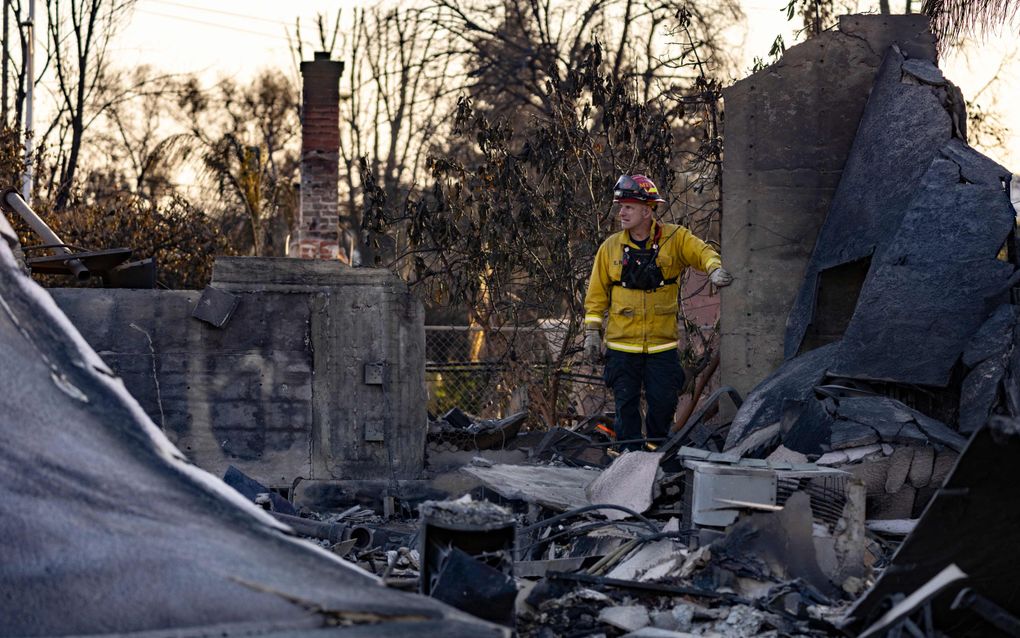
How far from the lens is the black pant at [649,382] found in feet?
26.5

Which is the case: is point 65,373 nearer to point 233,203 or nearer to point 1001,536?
point 1001,536

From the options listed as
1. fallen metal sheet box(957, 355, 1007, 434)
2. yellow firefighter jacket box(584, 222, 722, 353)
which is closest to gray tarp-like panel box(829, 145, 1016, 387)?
fallen metal sheet box(957, 355, 1007, 434)

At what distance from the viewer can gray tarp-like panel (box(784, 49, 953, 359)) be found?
7910mm

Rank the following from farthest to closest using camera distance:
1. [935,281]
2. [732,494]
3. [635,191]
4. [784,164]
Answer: [784,164], [635,191], [935,281], [732,494]

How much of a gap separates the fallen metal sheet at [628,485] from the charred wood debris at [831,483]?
0.02 meters

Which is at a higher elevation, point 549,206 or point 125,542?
point 549,206

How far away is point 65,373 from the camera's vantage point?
348cm

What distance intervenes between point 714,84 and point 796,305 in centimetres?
333

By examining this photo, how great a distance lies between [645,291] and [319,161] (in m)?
8.65

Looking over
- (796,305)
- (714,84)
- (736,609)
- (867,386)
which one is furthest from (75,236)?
(736,609)

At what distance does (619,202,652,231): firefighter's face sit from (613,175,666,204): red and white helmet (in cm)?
4

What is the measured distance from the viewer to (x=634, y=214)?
8016mm

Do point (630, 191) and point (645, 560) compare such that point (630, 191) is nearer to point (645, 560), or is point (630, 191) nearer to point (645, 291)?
point (645, 291)

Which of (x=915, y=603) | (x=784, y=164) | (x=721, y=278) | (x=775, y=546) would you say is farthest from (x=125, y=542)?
(x=784, y=164)
